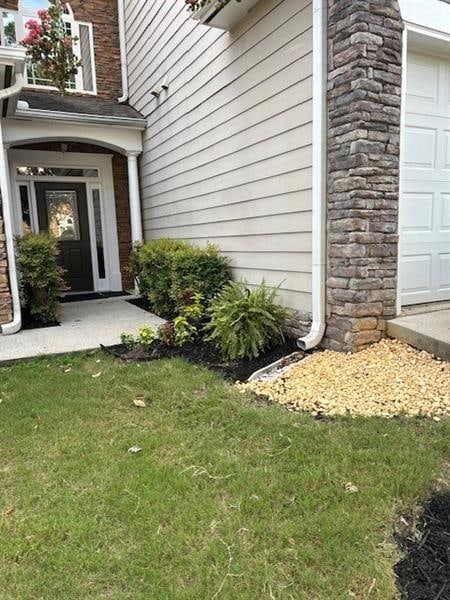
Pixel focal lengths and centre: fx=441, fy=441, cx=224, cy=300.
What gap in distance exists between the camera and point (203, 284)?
5.27 meters

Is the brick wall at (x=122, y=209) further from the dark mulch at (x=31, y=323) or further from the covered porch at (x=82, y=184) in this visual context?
the dark mulch at (x=31, y=323)

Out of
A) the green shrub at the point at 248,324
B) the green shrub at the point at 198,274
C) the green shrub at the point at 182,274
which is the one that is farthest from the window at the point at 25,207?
the green shrub at the point at 248,324

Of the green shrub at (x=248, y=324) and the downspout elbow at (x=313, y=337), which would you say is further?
the green shrub at (x=248, y=324)

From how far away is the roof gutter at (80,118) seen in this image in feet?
22.2

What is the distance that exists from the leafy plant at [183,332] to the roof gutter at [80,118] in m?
4.45

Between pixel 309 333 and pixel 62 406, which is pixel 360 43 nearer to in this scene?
pixel 309 333

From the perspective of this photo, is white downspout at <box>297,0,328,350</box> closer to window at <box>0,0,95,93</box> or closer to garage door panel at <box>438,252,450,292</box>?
garage door panel at <box>438,252,450,292</box>

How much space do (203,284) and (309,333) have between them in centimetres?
177

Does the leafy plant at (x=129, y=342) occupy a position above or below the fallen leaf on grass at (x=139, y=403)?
above

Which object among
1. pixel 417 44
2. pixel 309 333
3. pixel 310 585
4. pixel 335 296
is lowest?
pixel 310 585

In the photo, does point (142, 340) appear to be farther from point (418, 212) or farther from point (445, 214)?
point (445, 214)

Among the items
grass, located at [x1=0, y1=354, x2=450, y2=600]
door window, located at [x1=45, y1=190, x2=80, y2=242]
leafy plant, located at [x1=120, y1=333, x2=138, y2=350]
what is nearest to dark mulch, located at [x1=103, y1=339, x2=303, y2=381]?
leafy plant, located at [x1=120, y1=333, x2=138, y2=350]

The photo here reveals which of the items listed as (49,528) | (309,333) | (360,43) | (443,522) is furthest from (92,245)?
(443,522)

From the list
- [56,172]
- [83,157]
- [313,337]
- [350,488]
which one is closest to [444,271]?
[313,337]
